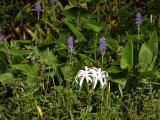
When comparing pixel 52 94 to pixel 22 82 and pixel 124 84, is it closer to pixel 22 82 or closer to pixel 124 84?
pixel 22 82

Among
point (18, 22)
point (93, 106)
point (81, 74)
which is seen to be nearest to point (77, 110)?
point (93, 106)

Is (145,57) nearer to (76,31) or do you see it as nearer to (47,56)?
(76,31)

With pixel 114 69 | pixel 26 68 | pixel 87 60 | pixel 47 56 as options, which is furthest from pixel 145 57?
pixel 26 68

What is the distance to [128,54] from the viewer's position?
4117 mm

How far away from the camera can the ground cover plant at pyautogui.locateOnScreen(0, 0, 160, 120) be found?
12.1 ft

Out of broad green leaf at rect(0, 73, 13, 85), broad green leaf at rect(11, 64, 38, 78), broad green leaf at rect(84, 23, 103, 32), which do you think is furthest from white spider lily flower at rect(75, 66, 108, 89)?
broad green leaf at rect(84, 23, 103, 32)

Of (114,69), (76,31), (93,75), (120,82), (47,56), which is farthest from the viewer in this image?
(76,31)

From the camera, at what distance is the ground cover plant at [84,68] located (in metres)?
3.70

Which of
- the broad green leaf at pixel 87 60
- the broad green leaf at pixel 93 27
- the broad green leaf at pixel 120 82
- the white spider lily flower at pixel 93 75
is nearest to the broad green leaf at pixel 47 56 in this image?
the broad green leaf at pixel 87 60

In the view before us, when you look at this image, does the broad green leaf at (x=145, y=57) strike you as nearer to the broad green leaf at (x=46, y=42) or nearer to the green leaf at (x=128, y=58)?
the green leaf at (x=128, y=58)

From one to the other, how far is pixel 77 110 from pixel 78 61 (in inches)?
17.8

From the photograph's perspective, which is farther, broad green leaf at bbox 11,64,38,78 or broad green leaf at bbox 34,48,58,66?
broad green leaf at bbox 34,48,58,66

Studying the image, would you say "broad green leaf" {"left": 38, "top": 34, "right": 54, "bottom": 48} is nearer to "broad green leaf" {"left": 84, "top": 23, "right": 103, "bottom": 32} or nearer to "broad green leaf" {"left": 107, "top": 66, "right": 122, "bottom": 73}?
"broad green leaf" {"left": 84, "top": 23, "right": 103, "bottom": 32}

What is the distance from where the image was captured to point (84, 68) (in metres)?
4.06
